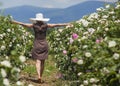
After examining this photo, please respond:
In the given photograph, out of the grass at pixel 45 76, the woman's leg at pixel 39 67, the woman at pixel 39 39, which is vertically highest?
the woman at pixel 39 39

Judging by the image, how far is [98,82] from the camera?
6.82 m

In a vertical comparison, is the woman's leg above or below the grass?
above

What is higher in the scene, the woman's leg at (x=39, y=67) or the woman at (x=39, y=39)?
the woman at (x=39, y=39)

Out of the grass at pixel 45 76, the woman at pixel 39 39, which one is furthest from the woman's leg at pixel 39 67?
the grass at pixel 45 76

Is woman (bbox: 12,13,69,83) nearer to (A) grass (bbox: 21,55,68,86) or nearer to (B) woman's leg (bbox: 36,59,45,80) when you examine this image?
(B) woman's leg (bbox: 36,59,45,80)

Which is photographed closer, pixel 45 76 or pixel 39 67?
pixel 39 67

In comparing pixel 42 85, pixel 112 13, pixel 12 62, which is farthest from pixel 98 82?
pixel 42 85

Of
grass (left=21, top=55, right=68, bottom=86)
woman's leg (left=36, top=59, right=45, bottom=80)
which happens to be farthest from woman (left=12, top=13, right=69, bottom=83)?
grass (left=21, top=55, right=68, bottom=86)

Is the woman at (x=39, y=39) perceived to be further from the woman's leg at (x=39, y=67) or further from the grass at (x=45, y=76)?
the grass at (x=45, y=76)

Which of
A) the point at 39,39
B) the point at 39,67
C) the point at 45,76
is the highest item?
the point at 39,39

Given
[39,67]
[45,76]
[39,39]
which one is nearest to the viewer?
[39,67]

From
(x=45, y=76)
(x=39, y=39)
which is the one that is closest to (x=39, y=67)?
(x=39, y=39)

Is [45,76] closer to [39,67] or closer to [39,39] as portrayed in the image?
[39,67]

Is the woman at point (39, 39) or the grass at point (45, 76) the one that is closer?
the grass at point (45, 76)
